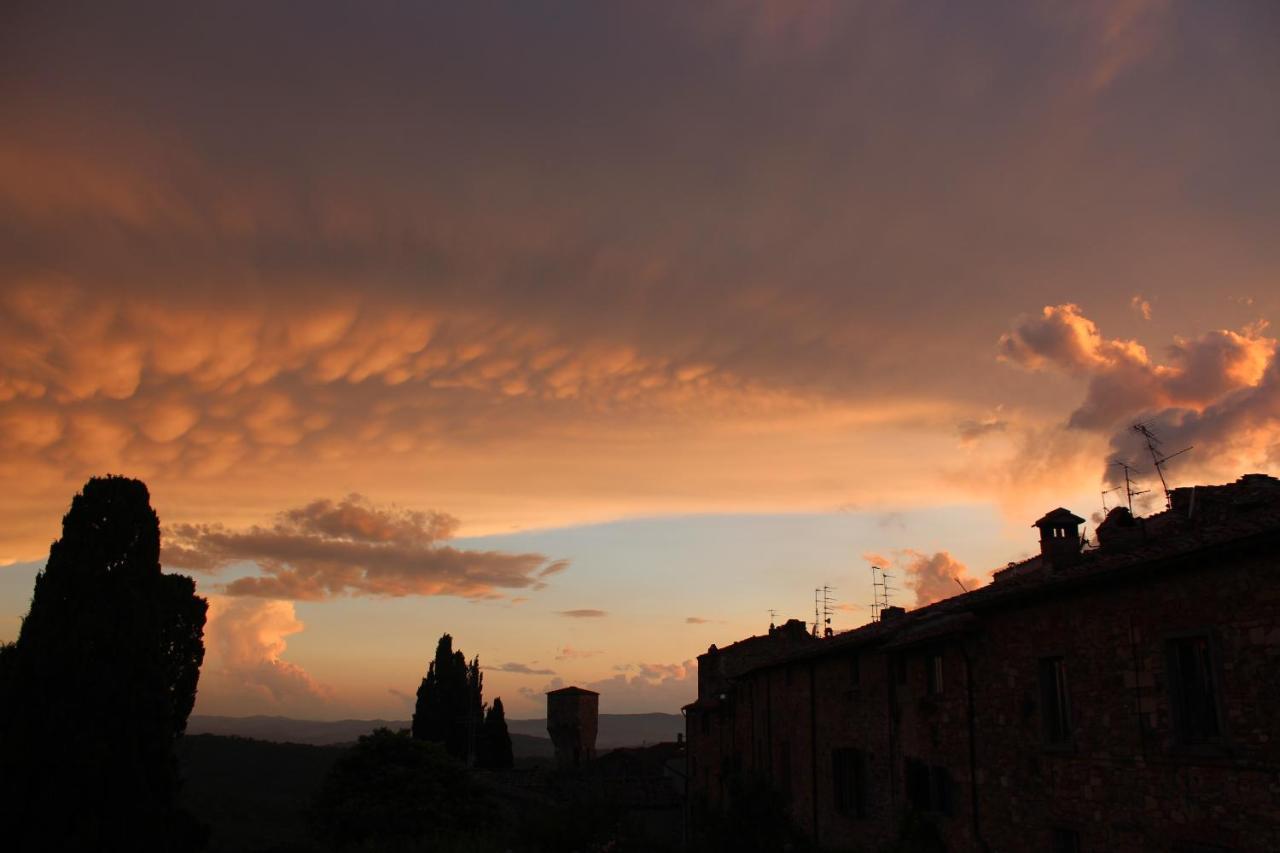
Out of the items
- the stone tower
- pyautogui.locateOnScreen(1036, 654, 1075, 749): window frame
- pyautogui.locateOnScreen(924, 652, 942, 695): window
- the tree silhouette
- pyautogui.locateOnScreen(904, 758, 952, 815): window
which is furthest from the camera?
the stone tower

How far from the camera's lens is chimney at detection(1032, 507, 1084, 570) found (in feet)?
74.7

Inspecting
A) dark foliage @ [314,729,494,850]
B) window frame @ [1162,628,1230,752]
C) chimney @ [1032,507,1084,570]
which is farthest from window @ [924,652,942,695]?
dark foliage @ [314,729,494,850]

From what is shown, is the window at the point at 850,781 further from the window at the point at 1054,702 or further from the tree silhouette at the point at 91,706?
the tree silhouette at the point at 91,706

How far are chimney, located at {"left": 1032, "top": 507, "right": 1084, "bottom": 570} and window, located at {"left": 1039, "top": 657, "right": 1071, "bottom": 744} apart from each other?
5.21 meters

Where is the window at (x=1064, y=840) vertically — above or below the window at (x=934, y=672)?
below

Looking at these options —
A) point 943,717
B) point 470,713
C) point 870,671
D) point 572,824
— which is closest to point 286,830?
point 572,824

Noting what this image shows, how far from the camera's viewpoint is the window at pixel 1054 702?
17609 millimetres

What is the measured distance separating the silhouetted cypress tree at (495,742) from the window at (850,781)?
51.0 m

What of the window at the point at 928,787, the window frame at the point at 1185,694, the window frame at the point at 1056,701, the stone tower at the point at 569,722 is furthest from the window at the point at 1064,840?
the stone tower at the point at 569,722

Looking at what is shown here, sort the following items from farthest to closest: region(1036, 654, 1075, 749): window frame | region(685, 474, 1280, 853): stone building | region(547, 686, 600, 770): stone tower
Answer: region(547, 686, 600, 770): stone tower, region(1036, 654, 1075, 749): window frame, region(685, 474, 1280, 853): stone building

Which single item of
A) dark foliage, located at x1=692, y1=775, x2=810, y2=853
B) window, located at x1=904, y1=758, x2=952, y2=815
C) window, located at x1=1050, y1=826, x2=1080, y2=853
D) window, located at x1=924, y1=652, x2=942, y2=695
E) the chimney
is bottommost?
dark foliage, located at x1=692, y1=775, x2=810, y2=853

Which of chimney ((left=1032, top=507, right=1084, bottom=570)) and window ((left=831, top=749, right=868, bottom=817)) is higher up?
chimney ((left=1032, top=507, right=1084, bottom=570))

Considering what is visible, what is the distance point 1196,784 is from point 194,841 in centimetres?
2191

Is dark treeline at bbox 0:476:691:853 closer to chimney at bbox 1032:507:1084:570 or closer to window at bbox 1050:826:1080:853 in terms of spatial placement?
window at bbox 1050:826:1080:853
